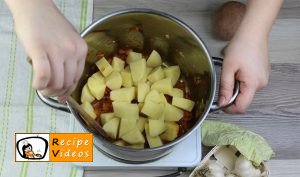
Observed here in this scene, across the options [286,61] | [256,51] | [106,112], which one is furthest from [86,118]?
[286,61]

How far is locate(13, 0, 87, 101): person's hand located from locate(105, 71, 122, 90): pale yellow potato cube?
11.8 inches

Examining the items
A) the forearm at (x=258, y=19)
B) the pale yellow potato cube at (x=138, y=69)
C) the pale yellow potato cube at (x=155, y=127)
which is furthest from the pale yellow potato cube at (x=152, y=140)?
the forearm at (x=258, y=19)

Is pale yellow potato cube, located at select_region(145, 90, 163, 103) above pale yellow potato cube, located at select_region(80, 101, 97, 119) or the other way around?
above

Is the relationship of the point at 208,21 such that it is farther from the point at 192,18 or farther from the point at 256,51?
the point at 256,51

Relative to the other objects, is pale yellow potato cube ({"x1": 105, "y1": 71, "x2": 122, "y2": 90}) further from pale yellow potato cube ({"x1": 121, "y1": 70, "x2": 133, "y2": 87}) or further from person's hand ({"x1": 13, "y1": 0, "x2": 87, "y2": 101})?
person's hand ({"x1": 13, "y1": 0, "x2": 87, "y2": 101})

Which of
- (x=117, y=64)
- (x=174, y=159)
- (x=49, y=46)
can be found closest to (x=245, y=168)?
(x=174, y=159)

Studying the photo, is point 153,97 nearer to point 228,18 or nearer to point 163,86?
point 163,86

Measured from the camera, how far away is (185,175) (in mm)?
981

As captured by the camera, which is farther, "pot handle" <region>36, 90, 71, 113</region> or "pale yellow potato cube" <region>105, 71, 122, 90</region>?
"pale yellow potato cube" <region>105, 71, 122, 90</region>

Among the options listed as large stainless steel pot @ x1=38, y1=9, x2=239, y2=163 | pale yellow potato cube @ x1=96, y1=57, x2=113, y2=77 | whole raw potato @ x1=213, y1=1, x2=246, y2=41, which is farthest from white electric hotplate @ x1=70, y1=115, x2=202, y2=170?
whole raw potato @ x1=213, y1=1, x2=246, y2=41

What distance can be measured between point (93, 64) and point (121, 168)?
25 cm

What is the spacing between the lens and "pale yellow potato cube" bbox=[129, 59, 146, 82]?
2.95ft

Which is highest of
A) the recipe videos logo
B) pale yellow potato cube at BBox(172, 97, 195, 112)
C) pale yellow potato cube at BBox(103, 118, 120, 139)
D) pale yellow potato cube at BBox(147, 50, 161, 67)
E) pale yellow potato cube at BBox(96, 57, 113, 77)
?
pale yellow potato cube at BBox(147, 50, 161, 67)

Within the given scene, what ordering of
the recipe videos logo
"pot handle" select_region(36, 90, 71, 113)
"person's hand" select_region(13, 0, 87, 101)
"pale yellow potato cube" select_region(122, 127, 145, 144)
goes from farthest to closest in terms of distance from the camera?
the recipe videos logo → "pale yellow potato cube" select_region(122, 127, 145, 144) → "pot handle" select_region(36, 90, 71, 113) → "person's hand" select_region(13, 0, 87, 101)
